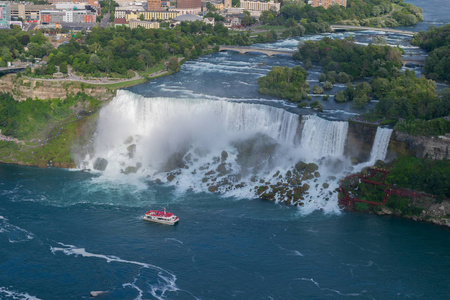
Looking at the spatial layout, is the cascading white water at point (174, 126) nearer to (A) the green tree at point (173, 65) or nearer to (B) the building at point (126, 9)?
(A) the green tree at point (173, 65)

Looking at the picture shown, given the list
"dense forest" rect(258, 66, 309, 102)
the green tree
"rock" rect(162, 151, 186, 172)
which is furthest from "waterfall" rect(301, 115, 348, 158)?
the green tree

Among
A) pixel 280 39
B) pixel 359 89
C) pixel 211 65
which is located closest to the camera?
pixel 359 89

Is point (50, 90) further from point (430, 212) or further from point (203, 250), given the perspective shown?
point (430, 212)

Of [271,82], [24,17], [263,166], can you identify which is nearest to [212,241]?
[263,166]

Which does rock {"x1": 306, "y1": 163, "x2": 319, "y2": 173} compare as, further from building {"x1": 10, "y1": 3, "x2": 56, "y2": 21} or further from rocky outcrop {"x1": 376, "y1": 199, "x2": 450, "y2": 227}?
building {"x1": 10, "y1": 3, "x2": 56, "y2": 21}

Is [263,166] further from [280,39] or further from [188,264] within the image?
[280,39]

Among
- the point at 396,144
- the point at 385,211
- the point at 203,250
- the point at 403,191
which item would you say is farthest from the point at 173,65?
the point at 203,250

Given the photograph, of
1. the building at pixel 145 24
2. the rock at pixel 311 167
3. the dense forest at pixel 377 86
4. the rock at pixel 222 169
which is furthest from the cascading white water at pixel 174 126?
the building at pixel 145 24
